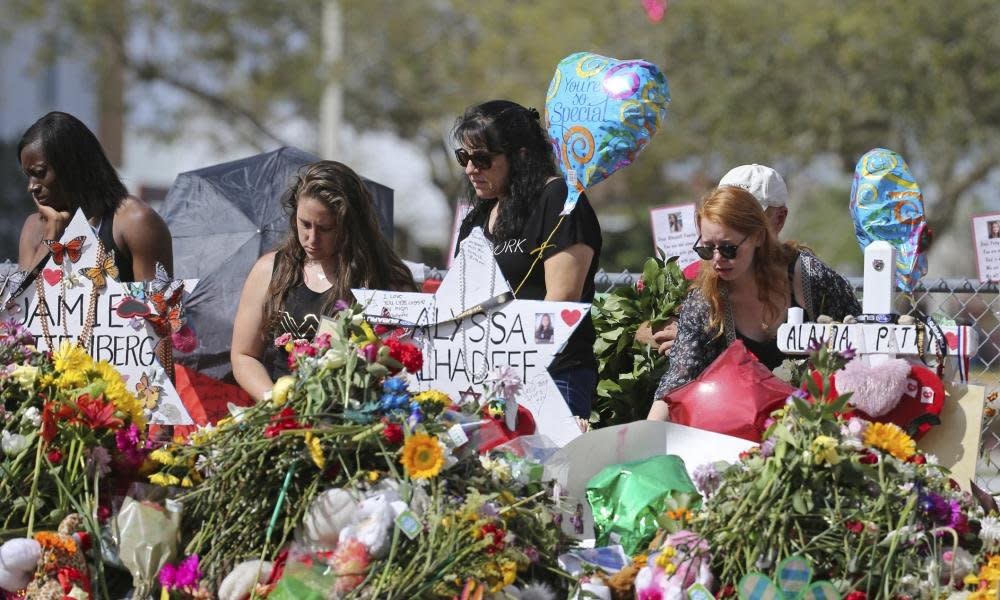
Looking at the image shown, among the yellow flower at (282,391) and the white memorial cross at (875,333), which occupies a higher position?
the white memorial cross at (875,333)

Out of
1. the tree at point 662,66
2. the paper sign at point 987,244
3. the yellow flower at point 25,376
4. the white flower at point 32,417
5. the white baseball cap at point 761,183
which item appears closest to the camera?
the white flower at point 32,417

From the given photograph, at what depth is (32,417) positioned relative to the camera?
3221mm

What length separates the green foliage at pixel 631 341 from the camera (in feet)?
15.2

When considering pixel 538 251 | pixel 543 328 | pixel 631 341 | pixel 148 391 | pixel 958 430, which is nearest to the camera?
pixel 958 430

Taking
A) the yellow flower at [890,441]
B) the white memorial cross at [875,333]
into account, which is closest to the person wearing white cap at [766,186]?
the white memorial cross at [875,333]

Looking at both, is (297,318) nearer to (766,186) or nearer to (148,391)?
(148,391)

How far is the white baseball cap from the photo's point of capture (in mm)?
4359

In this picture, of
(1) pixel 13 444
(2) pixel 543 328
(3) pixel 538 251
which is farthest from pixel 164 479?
(3) pixel 538 251

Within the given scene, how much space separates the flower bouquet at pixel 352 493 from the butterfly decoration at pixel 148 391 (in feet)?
2.25

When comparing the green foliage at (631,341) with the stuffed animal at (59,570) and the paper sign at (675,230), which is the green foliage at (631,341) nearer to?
the paper sign at (675,230)

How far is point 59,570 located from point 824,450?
168 centimetres

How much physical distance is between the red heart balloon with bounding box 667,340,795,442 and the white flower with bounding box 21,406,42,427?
1.59 metres

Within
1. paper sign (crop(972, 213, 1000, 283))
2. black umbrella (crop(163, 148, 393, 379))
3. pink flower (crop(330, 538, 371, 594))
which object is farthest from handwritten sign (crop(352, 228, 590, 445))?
paper sign (crop(972, 213, 1000, 283))

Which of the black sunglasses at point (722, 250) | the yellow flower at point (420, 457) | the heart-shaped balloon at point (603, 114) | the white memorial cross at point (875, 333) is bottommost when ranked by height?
the yellow flower at point (420, 457)
